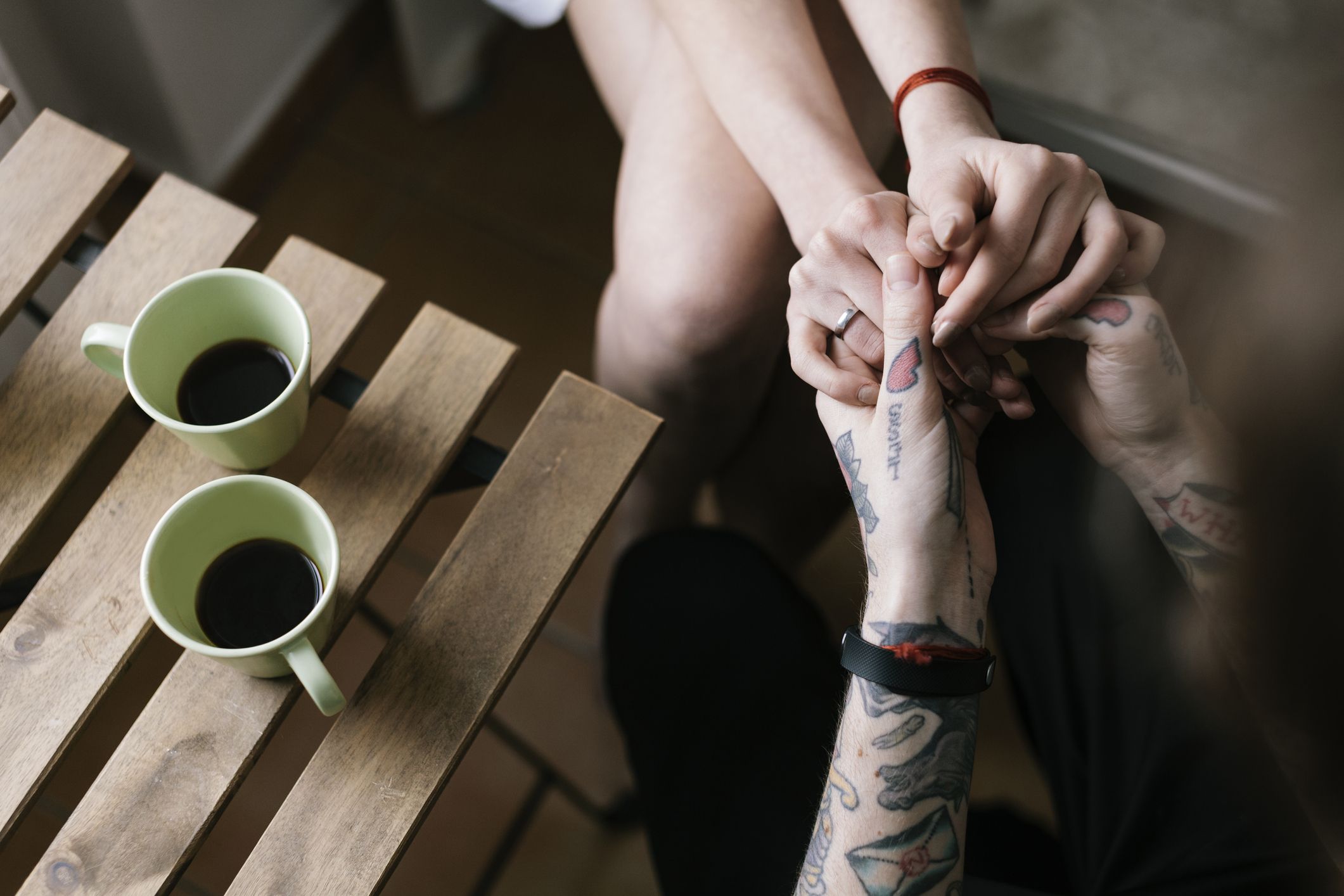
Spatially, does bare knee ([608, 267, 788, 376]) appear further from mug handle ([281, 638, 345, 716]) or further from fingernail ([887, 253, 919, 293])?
mug handle ([281, 638, 345, 716])

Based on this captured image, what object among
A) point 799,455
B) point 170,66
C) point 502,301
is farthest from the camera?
point 502,301

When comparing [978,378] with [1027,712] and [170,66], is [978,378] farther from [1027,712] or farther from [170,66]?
[170,66]

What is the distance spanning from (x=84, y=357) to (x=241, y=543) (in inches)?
7.0

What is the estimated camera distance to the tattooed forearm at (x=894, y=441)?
59 centimetres

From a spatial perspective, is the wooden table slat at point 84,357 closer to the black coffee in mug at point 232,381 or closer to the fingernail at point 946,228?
the black coffee in mug at point 232,381

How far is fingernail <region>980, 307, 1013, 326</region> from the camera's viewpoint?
619 millimetres

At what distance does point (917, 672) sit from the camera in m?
0.57

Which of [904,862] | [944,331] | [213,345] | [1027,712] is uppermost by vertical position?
[944,331]

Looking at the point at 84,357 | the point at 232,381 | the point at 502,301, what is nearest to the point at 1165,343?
the point at 232,381

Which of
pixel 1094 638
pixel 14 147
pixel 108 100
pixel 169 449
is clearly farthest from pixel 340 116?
pixel 1094 638

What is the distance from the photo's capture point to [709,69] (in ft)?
2.58

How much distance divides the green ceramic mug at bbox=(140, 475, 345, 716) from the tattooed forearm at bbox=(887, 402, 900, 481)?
0.31 metres

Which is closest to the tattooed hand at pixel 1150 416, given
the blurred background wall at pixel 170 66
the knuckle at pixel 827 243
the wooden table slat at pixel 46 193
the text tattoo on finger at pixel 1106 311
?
the text tattoo on finger at pixel 1106 311

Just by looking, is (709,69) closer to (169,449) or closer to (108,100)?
(169,449)
